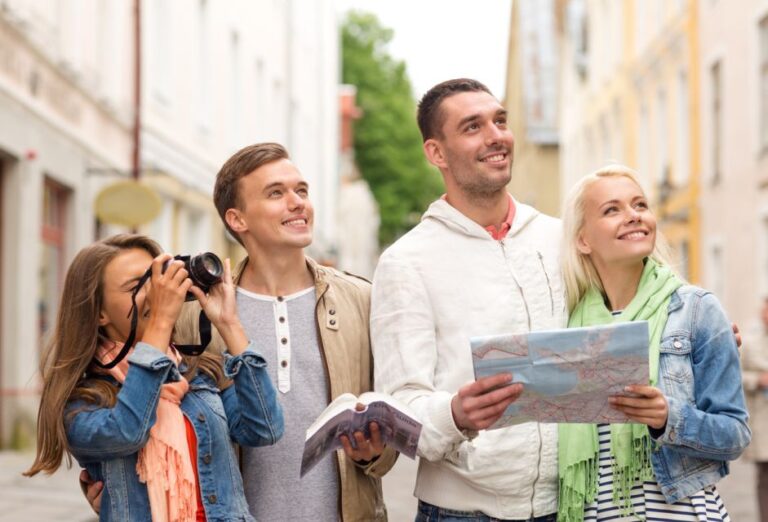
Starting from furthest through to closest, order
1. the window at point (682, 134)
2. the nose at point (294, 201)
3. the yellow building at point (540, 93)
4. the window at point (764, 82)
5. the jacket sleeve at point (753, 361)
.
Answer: the yellow building at point (540, 93), the window at point (682, 134), the window at point (764, 82), the jacket sleeve at point (753, 361), the nose at point (294, 201)

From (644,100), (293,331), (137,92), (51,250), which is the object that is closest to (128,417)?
(293,331)

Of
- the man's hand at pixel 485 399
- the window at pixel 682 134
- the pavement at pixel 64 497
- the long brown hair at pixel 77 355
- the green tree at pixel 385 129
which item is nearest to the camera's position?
the man's hand at pixel 485 399

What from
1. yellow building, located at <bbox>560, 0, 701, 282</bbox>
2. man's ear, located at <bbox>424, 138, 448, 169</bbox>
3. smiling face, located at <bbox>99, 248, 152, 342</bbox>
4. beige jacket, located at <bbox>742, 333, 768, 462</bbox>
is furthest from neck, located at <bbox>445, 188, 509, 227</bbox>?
yellow building, located at <bbox>560, 0, 701, 282</bbox>

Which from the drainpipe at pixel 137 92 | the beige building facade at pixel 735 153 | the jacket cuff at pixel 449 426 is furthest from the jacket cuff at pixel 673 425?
the beige building facade at pixel 735 153

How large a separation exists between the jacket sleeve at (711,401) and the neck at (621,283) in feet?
0.71

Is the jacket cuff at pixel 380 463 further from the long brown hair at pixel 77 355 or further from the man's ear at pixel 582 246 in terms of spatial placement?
the man's ear at pixel 582 246

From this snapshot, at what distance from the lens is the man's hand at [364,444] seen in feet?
12.4

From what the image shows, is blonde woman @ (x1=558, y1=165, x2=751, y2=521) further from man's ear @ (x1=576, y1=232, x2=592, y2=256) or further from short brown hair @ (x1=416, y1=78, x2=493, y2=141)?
short brown hair @ (x1=416, y1=78, x2=493, y2=141)

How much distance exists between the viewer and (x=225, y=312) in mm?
4016

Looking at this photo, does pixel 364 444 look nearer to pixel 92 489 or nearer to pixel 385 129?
pixel 92 489

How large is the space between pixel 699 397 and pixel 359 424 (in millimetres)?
963

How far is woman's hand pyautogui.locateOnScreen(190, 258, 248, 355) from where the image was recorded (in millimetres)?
3980

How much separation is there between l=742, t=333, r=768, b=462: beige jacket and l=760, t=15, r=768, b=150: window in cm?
1135

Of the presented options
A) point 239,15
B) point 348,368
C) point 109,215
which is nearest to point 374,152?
point 239,15
